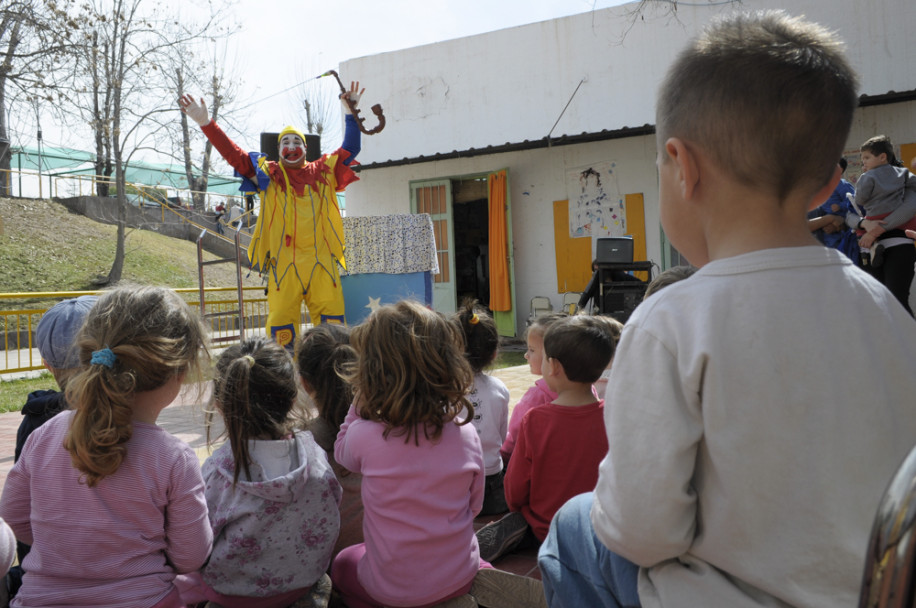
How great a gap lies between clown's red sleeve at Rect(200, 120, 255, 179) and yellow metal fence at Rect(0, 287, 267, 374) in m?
2.02

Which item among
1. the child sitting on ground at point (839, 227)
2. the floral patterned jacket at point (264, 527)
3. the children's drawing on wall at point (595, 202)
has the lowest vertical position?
the floral patterned jacket at point (264, 527)

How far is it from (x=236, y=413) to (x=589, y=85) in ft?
28.5

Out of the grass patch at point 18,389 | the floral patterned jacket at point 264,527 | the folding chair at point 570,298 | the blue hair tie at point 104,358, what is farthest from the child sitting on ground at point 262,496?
the folding chair at point 570,298

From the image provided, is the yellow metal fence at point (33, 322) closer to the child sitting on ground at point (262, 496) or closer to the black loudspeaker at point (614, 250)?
the black loudspeaker at point (614, 250)

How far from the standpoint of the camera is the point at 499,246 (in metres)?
10.0

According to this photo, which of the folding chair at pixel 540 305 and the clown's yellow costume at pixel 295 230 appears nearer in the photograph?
the clown's yellow costume at pixel 295 230

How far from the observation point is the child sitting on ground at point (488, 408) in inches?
96.2

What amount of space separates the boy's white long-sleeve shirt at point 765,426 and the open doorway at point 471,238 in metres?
10.3

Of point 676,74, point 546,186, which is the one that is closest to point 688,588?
point 676,74

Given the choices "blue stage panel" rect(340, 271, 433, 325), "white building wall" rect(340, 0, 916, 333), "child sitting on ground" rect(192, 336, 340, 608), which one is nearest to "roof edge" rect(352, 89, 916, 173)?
"white building wall" rect(340, 0, 916, 333)

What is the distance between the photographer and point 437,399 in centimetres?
177

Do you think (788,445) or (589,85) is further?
(589,85)

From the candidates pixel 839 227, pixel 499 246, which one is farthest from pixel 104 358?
pixel 499 246

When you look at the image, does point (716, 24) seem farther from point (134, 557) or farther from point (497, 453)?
point (497, 453)
